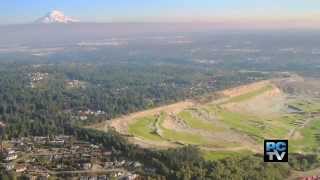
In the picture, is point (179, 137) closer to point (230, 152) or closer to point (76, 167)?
point (230, 152)

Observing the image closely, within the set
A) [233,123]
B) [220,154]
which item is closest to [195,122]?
[233,123]

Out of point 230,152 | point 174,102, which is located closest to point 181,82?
point 174,102

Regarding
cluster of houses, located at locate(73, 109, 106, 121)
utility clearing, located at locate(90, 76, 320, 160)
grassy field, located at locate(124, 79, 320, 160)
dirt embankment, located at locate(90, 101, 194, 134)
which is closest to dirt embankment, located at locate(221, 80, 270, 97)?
utility clearing, located at locate(90, 76, 320, 160)

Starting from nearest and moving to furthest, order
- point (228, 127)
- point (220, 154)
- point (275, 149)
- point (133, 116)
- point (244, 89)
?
1. point (275, 149)
2. point (220, 154)
3. point (228, 127)
4. point (133, 116)
5. point (244, 89)

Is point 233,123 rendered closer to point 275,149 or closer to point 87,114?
point 87,114

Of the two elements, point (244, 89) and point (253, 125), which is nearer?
point (253, 125)

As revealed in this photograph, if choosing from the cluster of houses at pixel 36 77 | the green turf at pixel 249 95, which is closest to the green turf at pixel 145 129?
the green turf at pixel 249 95

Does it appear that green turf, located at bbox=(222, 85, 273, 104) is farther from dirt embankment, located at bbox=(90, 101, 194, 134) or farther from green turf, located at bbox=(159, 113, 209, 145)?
green turf, located at bbox=(159, 113, 209, 145)
